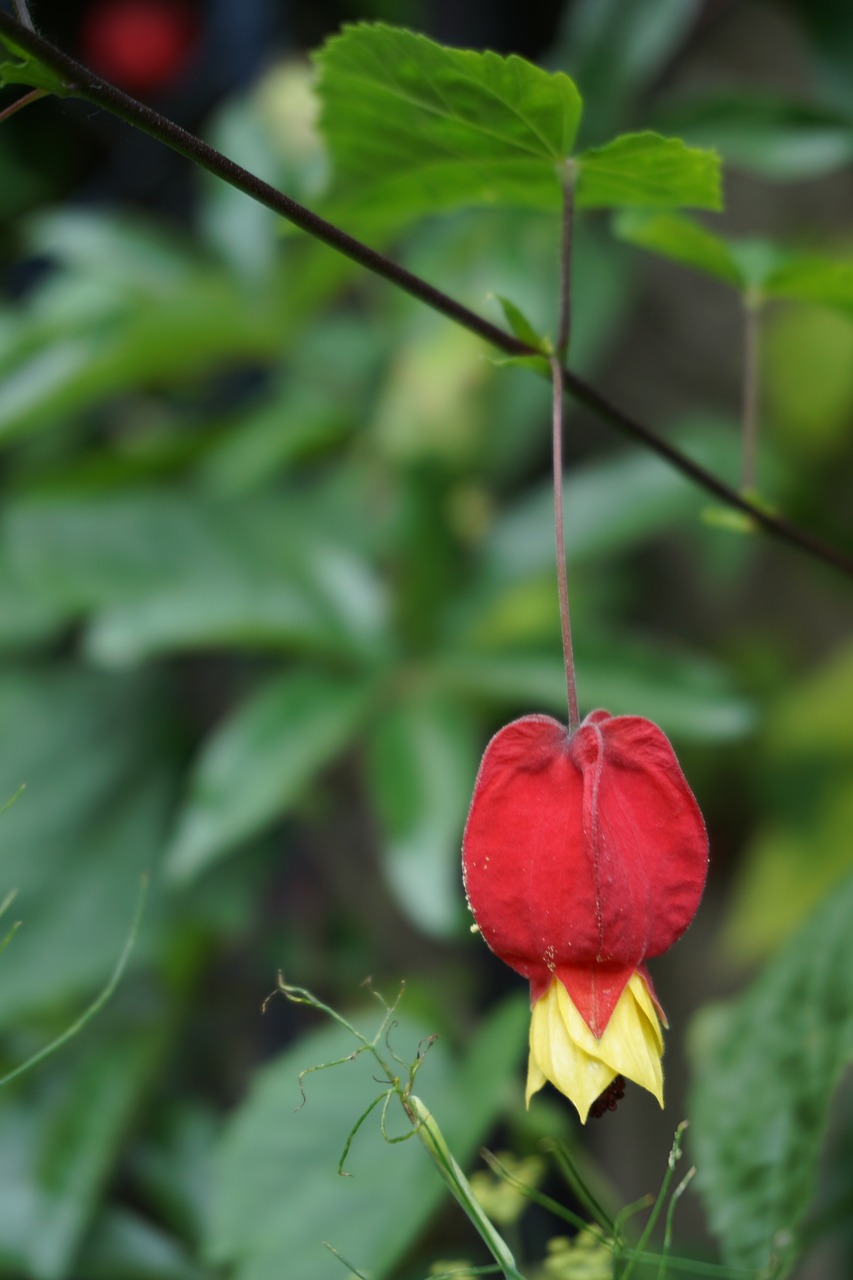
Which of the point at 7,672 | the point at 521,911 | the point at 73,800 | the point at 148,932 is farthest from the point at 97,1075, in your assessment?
the point at 521,911

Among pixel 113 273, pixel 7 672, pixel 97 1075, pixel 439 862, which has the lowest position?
pixel 97 1075

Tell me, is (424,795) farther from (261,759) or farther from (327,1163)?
(327,1163)

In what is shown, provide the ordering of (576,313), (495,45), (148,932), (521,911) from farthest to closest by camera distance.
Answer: (495,45) < (576,313) < (148,932) < (521,911)

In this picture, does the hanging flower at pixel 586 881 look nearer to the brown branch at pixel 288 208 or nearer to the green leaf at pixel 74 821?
the brown branch at pixel 288 208

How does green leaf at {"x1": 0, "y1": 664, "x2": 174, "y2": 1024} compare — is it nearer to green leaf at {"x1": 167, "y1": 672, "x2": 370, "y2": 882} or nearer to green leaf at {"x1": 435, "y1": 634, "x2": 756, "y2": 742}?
green leaf at {"x1": 167, "y1": 672, "x2": 370, "y2": 882}

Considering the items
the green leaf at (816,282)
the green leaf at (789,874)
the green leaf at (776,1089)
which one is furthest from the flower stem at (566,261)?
the green leaf at (789,874)

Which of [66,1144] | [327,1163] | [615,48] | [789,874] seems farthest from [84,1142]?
[615,48]

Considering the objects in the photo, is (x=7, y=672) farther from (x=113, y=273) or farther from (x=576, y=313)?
(x=576, y=313)
